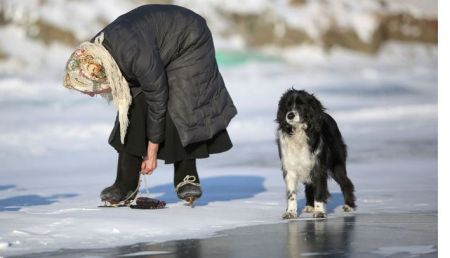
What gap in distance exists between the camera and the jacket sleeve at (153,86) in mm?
6027

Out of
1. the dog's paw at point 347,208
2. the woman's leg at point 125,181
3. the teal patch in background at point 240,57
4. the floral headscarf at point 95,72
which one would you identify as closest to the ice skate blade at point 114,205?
the woman's leg at point 125,181

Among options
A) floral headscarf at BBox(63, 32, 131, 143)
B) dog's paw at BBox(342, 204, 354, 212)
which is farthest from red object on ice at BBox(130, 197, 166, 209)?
dog's paw at BBox(342, 204, 354, 212)

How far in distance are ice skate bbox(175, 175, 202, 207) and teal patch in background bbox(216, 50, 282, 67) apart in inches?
1568

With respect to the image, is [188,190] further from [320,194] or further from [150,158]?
[320,194]

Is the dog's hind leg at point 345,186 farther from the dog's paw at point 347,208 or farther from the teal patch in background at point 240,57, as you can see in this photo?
the teal patch in background at point 240,57

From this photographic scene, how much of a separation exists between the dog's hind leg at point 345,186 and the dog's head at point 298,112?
26.3 inches

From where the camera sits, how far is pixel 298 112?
22.3ft

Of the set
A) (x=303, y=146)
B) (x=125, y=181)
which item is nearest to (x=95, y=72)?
(x=125, y=181)

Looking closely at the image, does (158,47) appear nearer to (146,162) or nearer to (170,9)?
(170,9)

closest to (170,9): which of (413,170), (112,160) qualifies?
(413,170)

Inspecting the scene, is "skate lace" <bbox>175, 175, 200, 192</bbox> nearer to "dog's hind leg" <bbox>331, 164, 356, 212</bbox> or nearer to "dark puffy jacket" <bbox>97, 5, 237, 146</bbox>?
"dark puffy jacket" <bbox>97, 5, 237, 146</bbox>

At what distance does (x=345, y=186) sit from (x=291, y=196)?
671 mm

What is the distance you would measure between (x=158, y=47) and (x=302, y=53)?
4685 cm

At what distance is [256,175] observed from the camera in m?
10.3
